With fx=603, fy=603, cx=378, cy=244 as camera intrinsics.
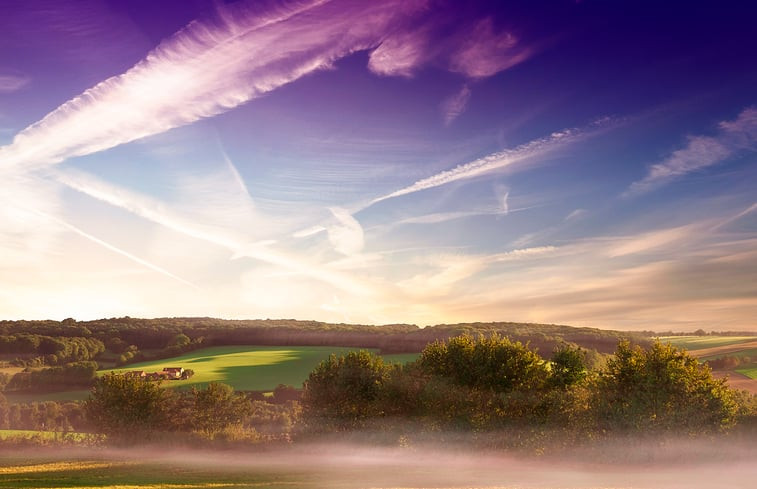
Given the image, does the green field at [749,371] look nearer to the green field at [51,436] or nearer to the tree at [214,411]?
the tree at [214,411]

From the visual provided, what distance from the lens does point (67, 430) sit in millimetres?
84625

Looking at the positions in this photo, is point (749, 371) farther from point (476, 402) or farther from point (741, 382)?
point (476, 402)

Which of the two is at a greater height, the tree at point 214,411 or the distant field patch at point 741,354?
the distant field patch at point 741,354

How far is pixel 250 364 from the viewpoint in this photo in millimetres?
140500

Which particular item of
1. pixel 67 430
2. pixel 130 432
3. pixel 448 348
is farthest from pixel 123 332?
pixel 448 348

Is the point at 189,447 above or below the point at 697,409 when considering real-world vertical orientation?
below

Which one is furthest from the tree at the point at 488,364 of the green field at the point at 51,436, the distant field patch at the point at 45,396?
the distant field patch at the point at 45,396

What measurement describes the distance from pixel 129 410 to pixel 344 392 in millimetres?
26149

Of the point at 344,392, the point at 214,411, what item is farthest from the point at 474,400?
the point at 214,411

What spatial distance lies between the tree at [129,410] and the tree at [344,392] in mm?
17845

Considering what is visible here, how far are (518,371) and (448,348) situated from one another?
7.93m

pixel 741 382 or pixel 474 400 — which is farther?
pixel 741 382

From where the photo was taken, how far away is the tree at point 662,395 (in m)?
53.3

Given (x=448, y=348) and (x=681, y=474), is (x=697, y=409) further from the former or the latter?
(x=448, y=348)
